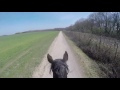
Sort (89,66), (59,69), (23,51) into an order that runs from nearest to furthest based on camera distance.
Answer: (59,69), (89,66), (23,51)

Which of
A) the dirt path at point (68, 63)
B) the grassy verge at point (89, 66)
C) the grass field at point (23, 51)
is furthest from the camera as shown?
the grass field at point (23, 51)

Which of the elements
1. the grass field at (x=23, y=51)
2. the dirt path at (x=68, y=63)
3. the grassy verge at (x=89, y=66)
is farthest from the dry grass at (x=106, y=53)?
the grass field at (x=23, y=51)

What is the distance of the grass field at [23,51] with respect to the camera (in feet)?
22.2

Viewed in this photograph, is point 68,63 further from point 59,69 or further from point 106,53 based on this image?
point 59,69

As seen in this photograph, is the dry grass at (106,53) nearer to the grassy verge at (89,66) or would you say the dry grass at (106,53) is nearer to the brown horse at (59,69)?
the grassy verge at (89,66)

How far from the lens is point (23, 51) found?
9.30 metres

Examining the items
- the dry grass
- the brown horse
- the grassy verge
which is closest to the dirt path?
the grassy verge

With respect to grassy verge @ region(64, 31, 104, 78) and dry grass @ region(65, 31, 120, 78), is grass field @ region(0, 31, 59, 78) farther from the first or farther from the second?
dry grass @ region(65, 31, 120, 78)

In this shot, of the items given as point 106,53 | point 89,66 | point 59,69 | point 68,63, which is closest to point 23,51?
point 68,63

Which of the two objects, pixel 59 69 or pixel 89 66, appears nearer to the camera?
pixel 59 69

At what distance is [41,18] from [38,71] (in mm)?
2039

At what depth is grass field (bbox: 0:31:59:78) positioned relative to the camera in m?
6.76

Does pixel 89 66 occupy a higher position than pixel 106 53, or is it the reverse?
pixel 106 53
